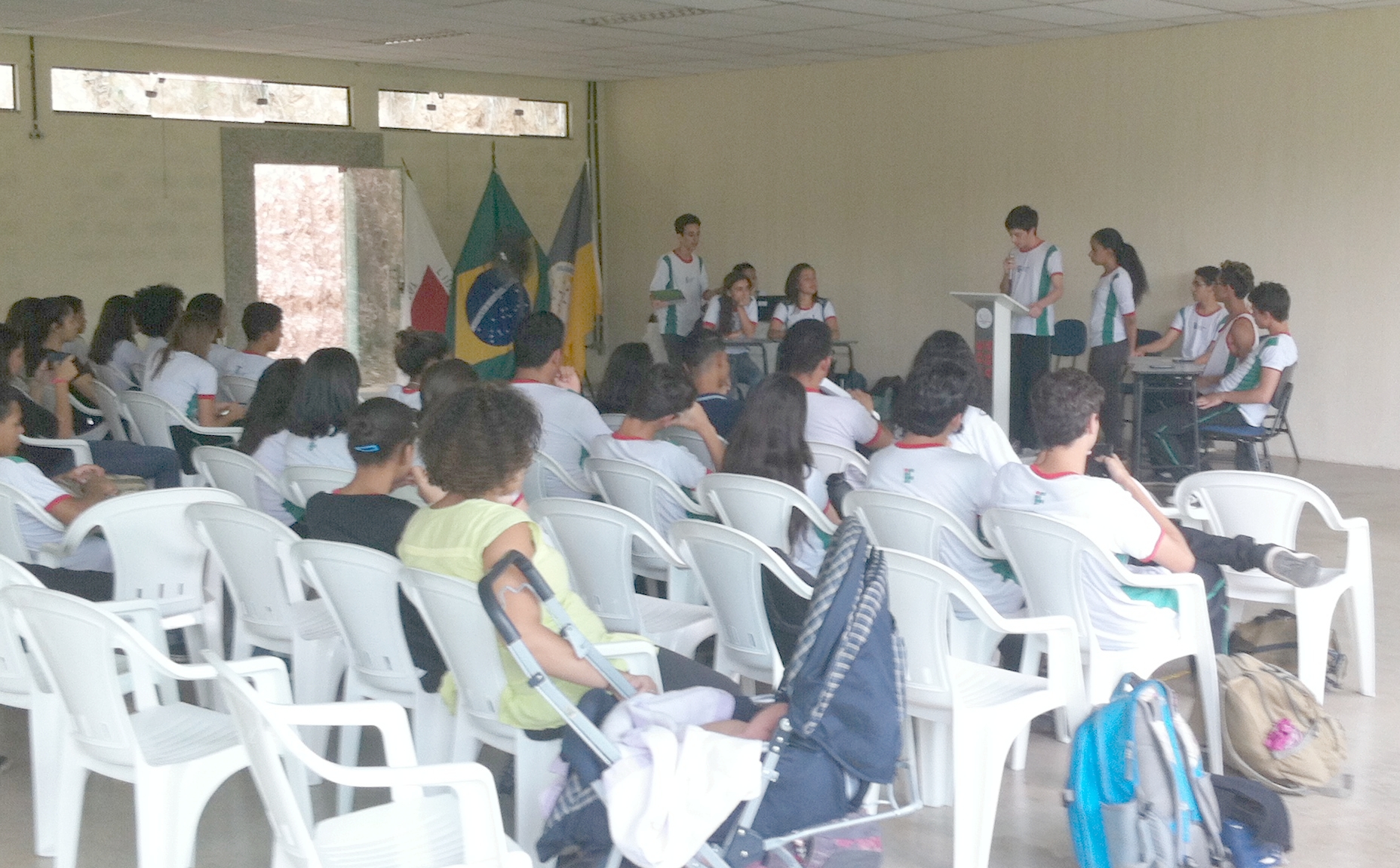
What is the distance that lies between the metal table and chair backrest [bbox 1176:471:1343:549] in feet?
11.4

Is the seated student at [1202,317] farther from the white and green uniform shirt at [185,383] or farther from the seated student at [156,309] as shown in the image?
the seated student at [156,309]

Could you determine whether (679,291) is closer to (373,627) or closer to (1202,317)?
(1202,317)

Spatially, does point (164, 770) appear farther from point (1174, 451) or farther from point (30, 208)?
point (30, 208)

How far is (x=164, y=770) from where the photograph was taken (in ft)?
9.06

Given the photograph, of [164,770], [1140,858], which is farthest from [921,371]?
[164,770]

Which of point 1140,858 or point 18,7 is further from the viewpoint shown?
point 18,7

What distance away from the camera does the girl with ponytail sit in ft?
29.5

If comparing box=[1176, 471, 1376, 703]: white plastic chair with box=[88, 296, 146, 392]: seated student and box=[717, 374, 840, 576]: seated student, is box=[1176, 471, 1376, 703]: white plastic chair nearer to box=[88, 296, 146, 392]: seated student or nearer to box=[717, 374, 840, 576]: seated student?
box=[717, 374, 840, 576]: seated student

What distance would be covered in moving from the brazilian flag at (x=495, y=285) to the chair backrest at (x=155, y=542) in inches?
273

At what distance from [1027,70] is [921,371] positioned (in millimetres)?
7230

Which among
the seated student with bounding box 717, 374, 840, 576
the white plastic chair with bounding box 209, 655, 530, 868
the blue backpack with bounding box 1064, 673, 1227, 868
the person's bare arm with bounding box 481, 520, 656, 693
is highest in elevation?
the seated student with bounding box 717, 374, 840, 576

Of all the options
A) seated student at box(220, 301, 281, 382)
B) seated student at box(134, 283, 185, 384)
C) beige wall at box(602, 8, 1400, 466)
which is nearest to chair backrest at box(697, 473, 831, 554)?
seated student at box(220, 301, 281, 382)

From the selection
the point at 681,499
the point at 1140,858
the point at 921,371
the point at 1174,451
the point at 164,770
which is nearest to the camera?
the point at 164,770

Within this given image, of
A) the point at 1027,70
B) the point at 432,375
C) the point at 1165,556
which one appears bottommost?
the point at 1165,556
